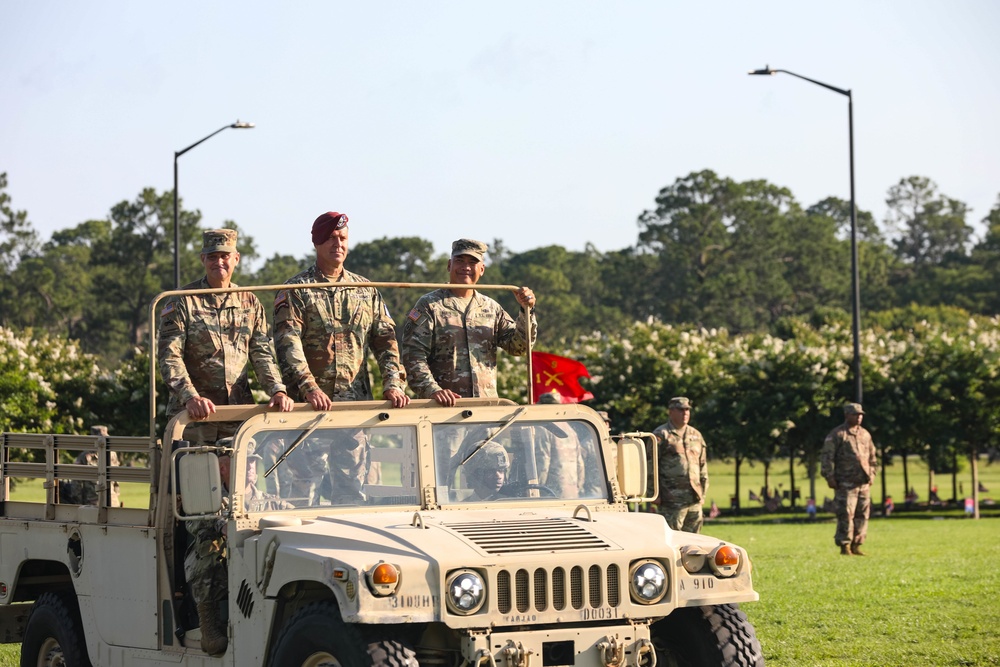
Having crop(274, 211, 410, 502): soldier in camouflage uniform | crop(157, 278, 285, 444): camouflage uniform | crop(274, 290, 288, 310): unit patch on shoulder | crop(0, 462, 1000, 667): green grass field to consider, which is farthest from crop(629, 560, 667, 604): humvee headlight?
crop(0, 462, 1000, 667): green grass field

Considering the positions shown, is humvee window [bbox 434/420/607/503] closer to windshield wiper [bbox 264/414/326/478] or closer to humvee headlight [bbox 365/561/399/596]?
windshield wiper [bbox 264/414/326/478]

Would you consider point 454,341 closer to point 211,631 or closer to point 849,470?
point 211,631

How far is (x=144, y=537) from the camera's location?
30.8ft

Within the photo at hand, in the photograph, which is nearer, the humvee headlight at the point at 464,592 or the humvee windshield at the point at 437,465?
the humvee headlight at the point at 464,592

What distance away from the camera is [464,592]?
7.61m

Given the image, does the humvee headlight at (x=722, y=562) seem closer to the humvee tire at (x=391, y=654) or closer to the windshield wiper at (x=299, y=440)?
the humvee tire at (x=391, y=654)

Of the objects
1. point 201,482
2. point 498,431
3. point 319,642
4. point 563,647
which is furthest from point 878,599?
point 319,642

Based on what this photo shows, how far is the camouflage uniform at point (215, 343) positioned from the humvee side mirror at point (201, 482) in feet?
5.47

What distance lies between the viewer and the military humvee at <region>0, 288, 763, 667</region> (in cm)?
764

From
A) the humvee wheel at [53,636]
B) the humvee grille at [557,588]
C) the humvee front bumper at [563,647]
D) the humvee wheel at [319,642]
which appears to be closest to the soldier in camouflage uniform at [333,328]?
the humvee wheel at [53,636]

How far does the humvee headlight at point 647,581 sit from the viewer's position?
7.95 m

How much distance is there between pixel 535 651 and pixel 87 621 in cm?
346

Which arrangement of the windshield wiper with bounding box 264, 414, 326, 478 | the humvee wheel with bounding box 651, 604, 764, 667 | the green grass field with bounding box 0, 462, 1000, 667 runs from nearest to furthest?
the humvee wheel with bounding box 651, 604, 764, 667 < the windshield wiper with bounding box 264, 414, 326, 478 < the green grass field with bounding box 0, 462, 1000, 667

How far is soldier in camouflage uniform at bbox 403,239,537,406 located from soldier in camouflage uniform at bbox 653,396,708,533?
23.9ft
